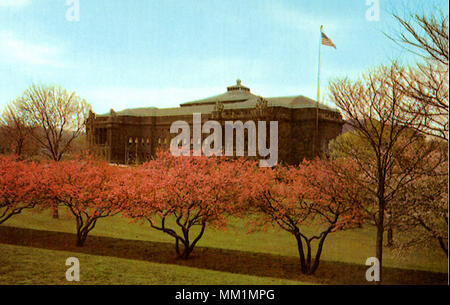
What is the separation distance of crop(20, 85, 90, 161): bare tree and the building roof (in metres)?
1.94

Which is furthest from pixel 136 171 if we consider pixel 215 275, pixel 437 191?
pixel 437 191

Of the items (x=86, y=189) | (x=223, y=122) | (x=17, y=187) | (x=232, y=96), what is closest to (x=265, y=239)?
(x=223, y=122)

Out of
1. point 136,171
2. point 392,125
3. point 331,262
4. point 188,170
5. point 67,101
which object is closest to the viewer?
point 392,125

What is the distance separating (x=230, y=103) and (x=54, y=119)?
291 inches

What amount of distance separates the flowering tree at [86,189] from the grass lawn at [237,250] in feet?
2.11

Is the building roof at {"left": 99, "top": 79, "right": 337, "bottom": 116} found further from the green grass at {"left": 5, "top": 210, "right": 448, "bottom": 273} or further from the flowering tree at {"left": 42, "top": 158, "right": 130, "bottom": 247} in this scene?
the green grass at {"left": 5, "top": 210, "right": 448, "bottom": 273}

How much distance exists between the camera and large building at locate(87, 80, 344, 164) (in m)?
13.0

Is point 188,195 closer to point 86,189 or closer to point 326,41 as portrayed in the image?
point 86,189

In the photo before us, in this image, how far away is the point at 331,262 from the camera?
11625 mm

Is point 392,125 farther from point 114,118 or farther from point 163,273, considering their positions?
point 114,118

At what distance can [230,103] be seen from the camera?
1372cm
